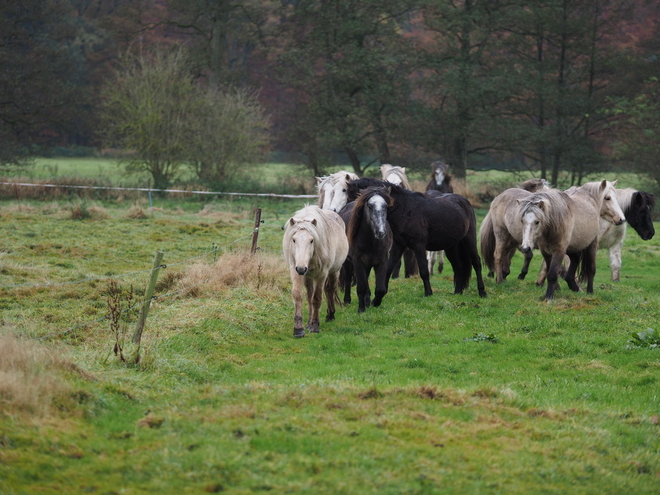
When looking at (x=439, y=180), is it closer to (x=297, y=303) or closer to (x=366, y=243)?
(x=366, y=243)

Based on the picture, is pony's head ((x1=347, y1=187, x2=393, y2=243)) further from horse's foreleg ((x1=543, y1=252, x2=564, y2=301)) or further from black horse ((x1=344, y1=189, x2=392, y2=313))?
horse's foreleg ((x1=543, y1=252, x2=564, y2=301))

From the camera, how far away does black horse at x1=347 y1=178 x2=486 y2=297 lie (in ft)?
40.6

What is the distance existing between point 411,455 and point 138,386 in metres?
2.79

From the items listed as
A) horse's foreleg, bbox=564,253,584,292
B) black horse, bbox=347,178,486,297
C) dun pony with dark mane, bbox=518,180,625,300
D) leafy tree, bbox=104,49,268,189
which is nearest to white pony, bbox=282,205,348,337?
black horse, bbox=347,178,486,297

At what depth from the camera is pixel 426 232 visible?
40.8 feet

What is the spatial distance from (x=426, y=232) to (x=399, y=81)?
23499mm

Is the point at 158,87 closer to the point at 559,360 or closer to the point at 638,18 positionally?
the point at 559,360

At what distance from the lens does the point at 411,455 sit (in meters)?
5.20

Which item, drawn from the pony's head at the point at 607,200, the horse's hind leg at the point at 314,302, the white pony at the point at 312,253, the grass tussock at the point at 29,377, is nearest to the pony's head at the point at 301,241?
the white pony at the point at 312,253

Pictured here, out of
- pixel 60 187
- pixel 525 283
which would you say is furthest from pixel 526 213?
pixel 60 187

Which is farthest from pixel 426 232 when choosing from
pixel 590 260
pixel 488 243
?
pixel 590 260

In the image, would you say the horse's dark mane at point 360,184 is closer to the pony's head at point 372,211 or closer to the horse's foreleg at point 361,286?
the pony's head at point 372,211

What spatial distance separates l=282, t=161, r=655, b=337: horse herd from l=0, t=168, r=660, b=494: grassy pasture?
0.60 meters

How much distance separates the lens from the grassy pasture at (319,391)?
488 centimetres
